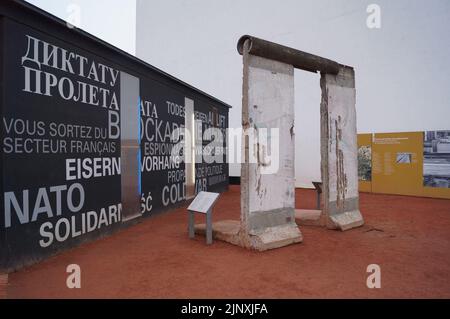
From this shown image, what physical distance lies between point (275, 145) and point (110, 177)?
9.04 ft

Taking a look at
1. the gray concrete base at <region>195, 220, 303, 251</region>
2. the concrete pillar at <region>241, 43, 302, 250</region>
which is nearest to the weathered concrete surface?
the gray concrete base at <region>195, 220, 303, 251</region>

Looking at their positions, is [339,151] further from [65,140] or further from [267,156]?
[65,140]

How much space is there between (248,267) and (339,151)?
3179 millimetres

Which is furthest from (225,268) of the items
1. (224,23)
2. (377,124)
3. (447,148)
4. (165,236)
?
(224,23)

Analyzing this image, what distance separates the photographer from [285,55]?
5.16 meters

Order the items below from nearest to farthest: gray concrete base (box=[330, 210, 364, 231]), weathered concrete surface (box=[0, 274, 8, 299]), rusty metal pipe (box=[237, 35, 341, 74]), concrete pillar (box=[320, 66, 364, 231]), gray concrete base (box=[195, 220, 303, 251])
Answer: weathered concrete surface (box=[0, 274, 8, 299]) → gray concrete base (box=[195, 220, 303, 251]) → rusty metal pipe (box=[237, 35, 341, 74]) → gray concrete base (box=[330, 210, 364, 231]) → concrete pillar (box=[320, 66, 364, 231])

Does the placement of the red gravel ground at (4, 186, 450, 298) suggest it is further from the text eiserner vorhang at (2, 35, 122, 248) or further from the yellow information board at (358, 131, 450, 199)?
the yellow information board at (358, 131, 450, 199)

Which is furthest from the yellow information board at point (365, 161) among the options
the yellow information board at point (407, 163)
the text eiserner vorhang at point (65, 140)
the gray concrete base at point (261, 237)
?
the text eiserner vorhang at point (65, 140)

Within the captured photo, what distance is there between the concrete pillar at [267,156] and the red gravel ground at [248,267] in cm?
38

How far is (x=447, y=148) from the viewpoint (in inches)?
392

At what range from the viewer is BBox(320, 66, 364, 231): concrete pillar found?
5953 mm

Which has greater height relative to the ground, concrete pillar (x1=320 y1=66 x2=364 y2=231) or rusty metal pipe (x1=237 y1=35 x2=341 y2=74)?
rusty metal pipe (x1=237 y1=35 x2=341 y2=74)

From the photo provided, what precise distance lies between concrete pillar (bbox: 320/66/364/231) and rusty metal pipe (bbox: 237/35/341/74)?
209 millimetres

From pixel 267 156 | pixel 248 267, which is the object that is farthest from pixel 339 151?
pixel 248 267
